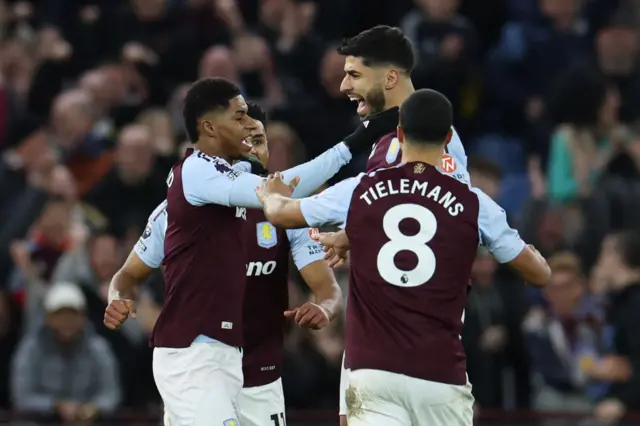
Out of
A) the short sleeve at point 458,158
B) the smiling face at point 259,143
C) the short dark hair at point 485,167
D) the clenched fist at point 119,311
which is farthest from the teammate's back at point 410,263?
the short dark hair at point 485,167

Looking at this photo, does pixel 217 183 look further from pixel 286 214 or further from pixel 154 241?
pixel 154 241

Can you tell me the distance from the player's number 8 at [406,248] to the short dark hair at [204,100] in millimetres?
1411

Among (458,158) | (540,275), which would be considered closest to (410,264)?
(540,275)

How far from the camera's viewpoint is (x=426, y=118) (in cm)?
701

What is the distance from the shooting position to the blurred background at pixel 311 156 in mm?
11812

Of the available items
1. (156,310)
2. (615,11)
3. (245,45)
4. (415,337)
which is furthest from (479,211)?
(615,11)

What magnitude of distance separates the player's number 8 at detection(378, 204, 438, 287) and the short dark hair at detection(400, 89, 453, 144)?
0.33 metres

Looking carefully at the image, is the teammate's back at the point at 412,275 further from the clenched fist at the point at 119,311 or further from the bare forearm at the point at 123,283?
the bare forearm at the point at 123,283

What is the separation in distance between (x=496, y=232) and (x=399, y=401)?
89cm

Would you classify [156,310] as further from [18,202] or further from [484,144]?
[484,144]

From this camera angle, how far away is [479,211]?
7.10m

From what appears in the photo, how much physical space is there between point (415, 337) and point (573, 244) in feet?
20.4

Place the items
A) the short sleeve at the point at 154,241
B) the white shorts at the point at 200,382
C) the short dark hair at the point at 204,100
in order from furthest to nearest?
the short sleeve at the point at 154,241
the short dark hair at the point at 204,100
the white shorts at the point at 200,382

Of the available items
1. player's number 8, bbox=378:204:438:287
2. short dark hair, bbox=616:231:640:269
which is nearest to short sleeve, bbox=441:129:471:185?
player's number 8, bbox=378:204:438:287
